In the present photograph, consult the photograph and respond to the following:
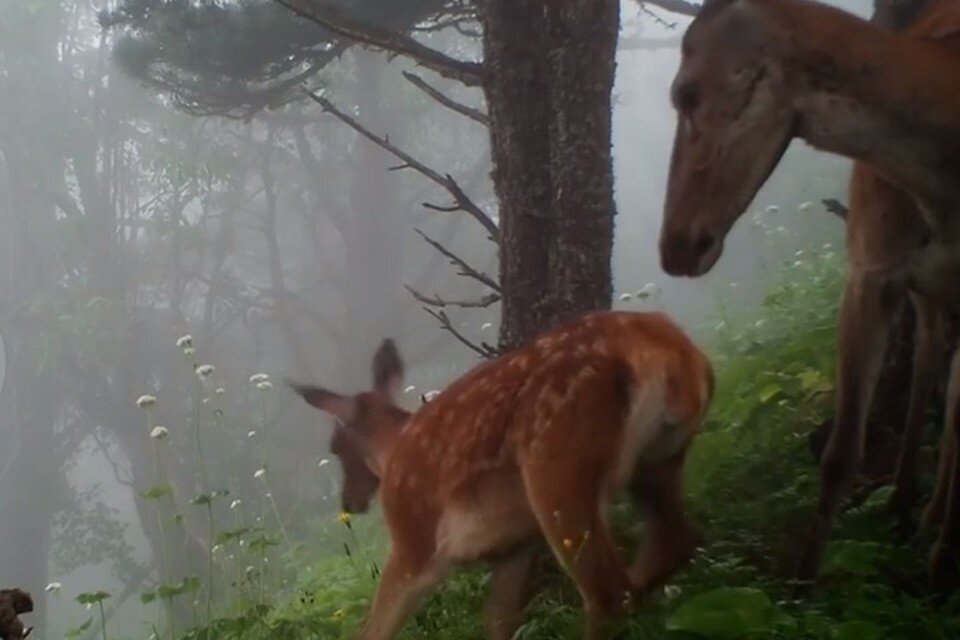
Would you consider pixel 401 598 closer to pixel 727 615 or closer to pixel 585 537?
pixel 585 537

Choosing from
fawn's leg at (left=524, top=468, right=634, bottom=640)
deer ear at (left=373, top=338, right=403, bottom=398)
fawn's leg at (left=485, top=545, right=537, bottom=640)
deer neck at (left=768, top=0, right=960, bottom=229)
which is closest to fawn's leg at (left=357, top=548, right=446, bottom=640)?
fawn's leg at (left=485, top=545, right=537, bottom=640)

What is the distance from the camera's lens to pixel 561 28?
3.34 meters

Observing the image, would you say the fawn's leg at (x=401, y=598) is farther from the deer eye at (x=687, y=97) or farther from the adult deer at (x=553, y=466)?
the deer eye at (x=687, y=97)

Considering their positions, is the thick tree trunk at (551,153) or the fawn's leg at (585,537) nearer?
the fawn's leg at (585,537)

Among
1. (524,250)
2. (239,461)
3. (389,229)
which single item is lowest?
(239,461)

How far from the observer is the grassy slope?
2.22 meters

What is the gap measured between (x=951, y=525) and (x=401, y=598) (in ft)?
3.69

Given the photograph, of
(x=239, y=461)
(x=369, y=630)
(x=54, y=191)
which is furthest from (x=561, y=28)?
(x=54, y=191)

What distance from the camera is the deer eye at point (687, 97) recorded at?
2184mm

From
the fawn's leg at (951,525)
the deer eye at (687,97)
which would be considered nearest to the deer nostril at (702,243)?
the deer eye at (687,97)

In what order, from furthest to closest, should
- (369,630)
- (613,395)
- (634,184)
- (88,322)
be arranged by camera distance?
(88,322)
(634,184)
(369,630)
(613,395)

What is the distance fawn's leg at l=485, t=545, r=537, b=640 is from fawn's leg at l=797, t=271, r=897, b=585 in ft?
1.92

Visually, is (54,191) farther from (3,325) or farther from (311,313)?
(311,313)

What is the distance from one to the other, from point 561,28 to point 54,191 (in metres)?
13.4
